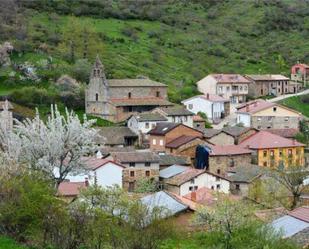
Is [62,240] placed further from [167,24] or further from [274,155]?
[167,24]

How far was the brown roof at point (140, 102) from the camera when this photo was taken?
70062 mm

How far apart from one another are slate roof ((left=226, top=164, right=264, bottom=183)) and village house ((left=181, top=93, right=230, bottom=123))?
22296mm

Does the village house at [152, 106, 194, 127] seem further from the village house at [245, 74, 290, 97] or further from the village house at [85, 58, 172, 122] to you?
the village house at [245, 74, 290, 97]

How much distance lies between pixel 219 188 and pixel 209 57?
5901 centimetres

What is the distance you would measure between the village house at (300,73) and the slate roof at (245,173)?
152ft

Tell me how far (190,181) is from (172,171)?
3252 mm

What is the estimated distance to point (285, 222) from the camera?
32.1 m

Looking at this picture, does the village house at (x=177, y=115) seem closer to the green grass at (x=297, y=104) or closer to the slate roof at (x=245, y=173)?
the slate roof at (x=245, y=173)

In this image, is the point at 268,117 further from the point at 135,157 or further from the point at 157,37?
the point at 157,37

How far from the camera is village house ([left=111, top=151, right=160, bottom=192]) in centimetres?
5097

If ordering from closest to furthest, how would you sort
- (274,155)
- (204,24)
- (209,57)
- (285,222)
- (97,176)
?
(285,222) → (97,176) → (274,155) → (209,57) → (204,24)

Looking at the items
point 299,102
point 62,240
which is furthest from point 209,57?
point 62,240

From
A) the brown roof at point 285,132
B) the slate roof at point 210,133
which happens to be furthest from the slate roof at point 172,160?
the brown roof at point 285,132

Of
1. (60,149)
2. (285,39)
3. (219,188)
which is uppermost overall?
(285,39)
